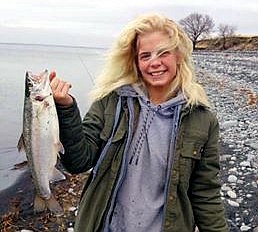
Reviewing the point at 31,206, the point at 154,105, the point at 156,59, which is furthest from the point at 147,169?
the point at 31,206

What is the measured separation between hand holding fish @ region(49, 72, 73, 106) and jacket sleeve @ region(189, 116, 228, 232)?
1.02 metres

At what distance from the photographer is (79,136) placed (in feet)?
10.5

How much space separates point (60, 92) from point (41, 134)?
15.6 inches

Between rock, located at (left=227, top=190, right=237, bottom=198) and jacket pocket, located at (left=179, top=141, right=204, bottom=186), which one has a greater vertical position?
jacket pocket, located at (left=179, top=141, right=204, bottom=186)

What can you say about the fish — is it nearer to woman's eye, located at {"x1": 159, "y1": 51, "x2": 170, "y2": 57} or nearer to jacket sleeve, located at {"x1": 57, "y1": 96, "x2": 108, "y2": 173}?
jacket sleeve, located at {"x1": 57, "y1": 96, "x2": 108, "y2": 173}

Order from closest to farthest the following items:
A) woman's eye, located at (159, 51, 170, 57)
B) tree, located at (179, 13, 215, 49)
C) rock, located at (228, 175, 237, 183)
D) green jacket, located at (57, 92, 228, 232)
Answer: green jacket, located at (57, 92, 228, 232) → woman's eye, located at (159, 51, 170, 57) → rock, located at (228, 175, 237, 183) → tree, located at (179, 13, 215, 49)

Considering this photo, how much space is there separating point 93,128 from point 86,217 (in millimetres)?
619

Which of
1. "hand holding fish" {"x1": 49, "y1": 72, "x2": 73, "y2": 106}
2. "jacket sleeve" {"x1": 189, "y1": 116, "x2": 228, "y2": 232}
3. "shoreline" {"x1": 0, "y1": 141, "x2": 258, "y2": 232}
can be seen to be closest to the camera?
"hand holding fish" {"x1": 49, "y1": 72, "x2": 73, "y2": 106}

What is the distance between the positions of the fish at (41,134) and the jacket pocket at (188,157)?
812mm

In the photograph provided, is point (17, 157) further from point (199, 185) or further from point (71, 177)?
point (199, 185)

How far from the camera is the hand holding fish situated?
10.4 ft

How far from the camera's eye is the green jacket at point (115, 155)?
327cm

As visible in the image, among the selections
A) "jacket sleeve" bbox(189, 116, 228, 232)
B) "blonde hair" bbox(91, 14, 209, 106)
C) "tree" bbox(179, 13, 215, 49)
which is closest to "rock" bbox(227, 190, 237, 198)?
"jacket sleeve" bbox(189, 116, 228, 232)

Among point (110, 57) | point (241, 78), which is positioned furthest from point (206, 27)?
point (110, 57)
